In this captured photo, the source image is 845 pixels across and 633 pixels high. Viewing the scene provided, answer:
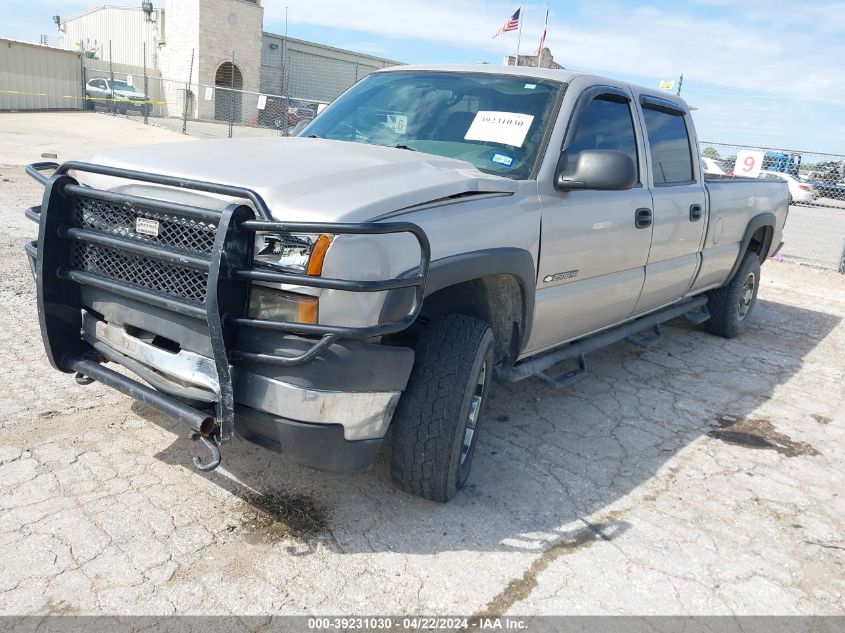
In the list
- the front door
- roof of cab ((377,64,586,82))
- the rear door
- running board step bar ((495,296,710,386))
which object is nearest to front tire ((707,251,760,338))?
running board step bar ((495,296,710,386))

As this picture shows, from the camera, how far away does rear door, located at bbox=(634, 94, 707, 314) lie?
14.7 ft

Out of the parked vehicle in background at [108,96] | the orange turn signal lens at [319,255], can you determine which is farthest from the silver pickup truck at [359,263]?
the parked vehicle in background at [108,96]

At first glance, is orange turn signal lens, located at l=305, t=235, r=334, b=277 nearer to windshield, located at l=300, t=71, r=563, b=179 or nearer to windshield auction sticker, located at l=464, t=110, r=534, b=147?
windshield, located at l=300, t=71, r=563, b=179

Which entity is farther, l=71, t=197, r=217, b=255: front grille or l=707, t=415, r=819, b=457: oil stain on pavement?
l=707, t=415, r=819, b=457: oil stain on pavement

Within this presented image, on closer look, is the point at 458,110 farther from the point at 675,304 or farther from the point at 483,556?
the point at 675,304

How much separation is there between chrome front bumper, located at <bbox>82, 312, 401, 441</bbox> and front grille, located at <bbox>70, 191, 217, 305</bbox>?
0.22m

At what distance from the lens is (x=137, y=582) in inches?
94.6

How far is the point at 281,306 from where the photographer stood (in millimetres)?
2377

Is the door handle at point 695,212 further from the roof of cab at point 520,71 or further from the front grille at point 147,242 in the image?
the front grille at point 147,242

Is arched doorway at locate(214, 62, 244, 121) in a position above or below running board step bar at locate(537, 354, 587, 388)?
above

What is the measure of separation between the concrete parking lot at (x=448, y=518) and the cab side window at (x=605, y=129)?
1580 mm

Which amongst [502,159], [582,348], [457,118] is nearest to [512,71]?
[457,118]

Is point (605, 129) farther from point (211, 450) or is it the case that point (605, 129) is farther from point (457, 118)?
point (211, 450)

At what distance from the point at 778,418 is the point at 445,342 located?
2896mm
